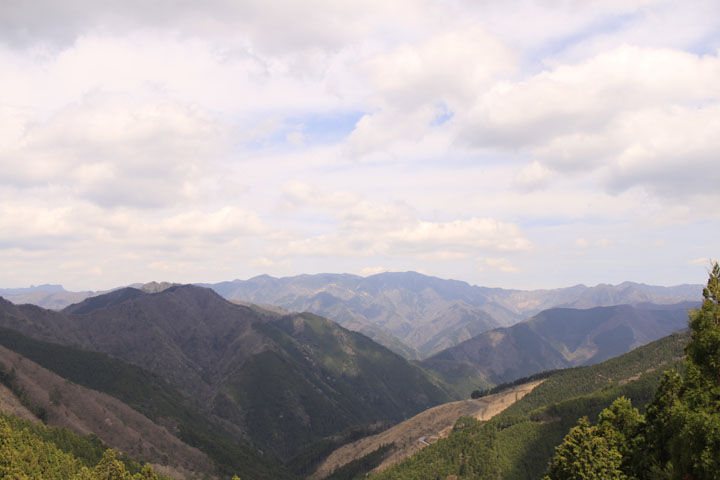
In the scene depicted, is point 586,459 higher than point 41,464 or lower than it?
higher

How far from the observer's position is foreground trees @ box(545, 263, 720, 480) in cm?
3278

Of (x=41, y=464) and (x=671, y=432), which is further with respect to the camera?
(x=41, y=464)

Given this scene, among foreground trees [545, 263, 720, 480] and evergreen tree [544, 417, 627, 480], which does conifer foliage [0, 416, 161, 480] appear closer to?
evergreen tree [544, 417, 627, 480]

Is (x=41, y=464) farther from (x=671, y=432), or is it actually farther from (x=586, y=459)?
(x=671, y=432)

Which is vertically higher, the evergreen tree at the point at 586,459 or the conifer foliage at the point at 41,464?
the evergreen tree at the point at 586,459

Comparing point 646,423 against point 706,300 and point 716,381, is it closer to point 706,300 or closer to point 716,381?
point 716,381

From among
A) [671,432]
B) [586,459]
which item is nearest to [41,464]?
[586,459]

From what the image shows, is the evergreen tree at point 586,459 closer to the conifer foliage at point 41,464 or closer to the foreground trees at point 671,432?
the foreground trees at point 671,432

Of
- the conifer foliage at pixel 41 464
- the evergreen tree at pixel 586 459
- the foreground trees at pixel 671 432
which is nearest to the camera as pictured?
the foreground trees at pixel 671 432

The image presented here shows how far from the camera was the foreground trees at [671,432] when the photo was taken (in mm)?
32781

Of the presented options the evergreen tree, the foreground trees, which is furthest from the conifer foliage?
the foreground trees

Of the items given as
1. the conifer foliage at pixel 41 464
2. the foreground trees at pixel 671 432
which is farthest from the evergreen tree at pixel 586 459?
the conifer foliage at pixel 41 464

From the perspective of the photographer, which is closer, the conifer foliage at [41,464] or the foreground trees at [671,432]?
the foreground trees at [671,432]

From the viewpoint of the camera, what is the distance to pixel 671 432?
4153cm
